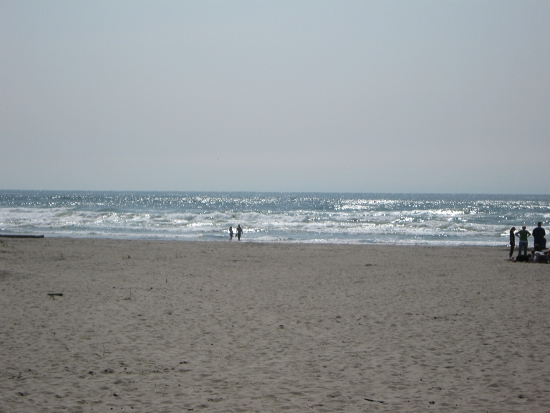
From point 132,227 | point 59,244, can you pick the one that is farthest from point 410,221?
point 59,244

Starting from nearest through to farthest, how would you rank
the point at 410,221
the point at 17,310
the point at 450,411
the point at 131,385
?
the point at 450,411, the point at 131,385, the point at 17,310, the point at 410,221

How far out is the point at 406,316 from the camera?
32.1ft

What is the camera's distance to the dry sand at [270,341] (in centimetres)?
584

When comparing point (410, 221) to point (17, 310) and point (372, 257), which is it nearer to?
point (372, 257)

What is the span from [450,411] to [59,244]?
2223 centimetres

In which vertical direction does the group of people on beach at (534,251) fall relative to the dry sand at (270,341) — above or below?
above

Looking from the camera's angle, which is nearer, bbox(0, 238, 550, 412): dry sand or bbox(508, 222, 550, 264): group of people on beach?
bbox(0, 238, 550, 412): dry sand

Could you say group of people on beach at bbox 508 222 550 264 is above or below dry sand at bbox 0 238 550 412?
above

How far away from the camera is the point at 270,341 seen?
8078 millimetres

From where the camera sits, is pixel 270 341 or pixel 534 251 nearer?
pixel 270 341

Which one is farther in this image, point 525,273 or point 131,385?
point 525,273


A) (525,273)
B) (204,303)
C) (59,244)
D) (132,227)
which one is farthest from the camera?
(132,227)

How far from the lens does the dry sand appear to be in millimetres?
5836

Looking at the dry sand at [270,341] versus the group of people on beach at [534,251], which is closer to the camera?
the dry sand at [270,341]
